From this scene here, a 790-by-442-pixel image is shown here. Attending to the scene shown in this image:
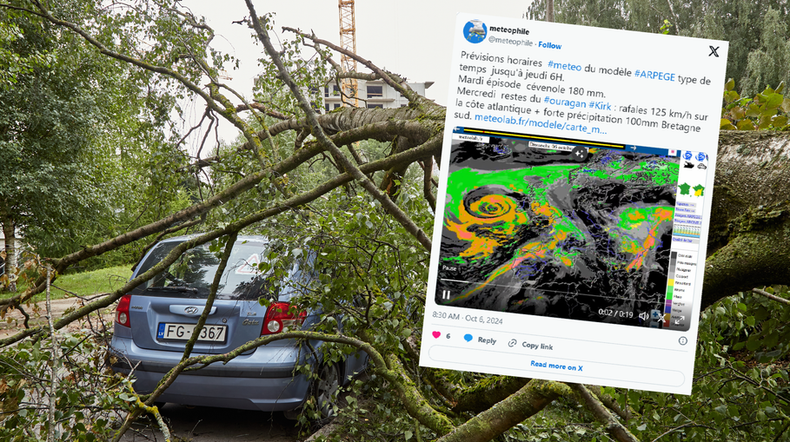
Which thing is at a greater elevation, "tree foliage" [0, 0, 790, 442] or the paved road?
"tree foliage" [0, 0, 790, 442]

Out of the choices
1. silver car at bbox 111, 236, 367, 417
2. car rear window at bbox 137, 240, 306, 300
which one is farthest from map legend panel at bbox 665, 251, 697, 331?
car rear window at bbox 137, 240, 306, 300

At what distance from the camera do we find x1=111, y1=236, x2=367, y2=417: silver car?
3639 millimetres

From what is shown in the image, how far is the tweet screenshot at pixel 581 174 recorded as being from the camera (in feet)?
3.57

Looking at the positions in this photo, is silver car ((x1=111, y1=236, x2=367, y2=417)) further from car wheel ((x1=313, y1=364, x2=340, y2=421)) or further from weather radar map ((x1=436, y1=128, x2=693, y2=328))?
weather radar map ((x1=436, y1=128, x2=693, y2=328))

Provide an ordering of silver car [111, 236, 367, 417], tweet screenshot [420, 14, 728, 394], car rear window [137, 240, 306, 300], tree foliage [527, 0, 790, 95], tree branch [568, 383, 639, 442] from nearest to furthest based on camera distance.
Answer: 1. tweet screenshot [420, 14, 728, 394]
2. tree branch [568, 383, 639, 442]
3. silver car [111, 236, 367, 417]
4. car rear window [137, 240, 306, 300]
5. tree foliage [527, 0, 790, 95]

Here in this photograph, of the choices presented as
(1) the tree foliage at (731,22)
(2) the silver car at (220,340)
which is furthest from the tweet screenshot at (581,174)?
(1) the tree foliage at (731,22)

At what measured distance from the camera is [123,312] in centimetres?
399

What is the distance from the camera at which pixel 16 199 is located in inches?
563

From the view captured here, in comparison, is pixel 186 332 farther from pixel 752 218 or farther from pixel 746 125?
pixel 746 125

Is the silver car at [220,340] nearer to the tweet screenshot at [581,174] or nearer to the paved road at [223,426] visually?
the paved road at [223,426]

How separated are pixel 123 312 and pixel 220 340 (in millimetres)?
959

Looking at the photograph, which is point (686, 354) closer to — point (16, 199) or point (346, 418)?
point (346, 418)

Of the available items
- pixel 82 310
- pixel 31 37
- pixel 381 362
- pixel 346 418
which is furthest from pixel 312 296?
pixel 31 37

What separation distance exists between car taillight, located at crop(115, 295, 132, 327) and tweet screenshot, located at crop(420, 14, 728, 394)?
369cm
